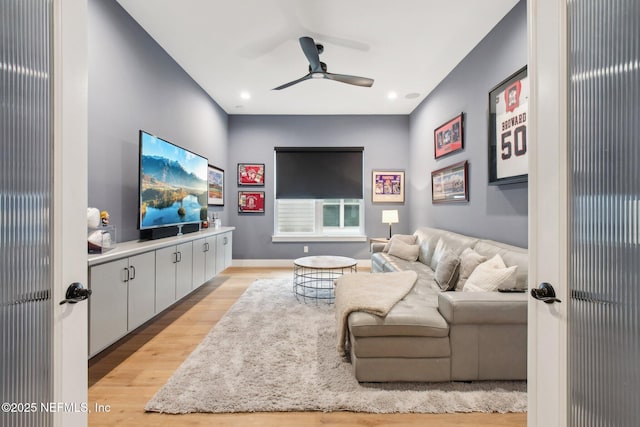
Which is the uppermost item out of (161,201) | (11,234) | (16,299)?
(161,201)

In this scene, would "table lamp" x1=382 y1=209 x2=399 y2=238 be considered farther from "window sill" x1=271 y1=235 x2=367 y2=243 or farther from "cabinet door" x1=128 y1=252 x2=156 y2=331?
"cabinet door" x1=128 y1=252 x2=156 y2=331

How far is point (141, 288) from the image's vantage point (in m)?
2.22

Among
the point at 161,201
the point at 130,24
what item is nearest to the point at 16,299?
the point at 161,201

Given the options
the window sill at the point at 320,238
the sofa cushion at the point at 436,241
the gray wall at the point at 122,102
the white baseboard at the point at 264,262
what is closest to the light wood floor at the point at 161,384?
the gray wall at the point at 122,102

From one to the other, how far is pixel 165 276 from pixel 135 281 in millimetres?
450

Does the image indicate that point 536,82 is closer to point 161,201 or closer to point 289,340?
point 289,340

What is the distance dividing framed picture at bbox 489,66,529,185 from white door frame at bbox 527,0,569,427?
5.71ft

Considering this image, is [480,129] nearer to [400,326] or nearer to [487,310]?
[487,310]

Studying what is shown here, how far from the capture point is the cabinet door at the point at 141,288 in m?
2.11

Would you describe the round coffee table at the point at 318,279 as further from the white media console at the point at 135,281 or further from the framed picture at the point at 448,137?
the framed picture at the point at 448,137

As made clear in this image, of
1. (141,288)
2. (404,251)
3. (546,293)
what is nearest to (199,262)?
(141,288)

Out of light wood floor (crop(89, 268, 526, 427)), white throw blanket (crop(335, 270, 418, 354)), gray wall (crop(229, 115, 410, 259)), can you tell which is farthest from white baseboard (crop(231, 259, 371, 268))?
white throw blanket (crop(335, 270, 418, 354))

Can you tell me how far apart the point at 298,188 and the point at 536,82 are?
477 centimetres

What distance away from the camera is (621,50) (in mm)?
672
